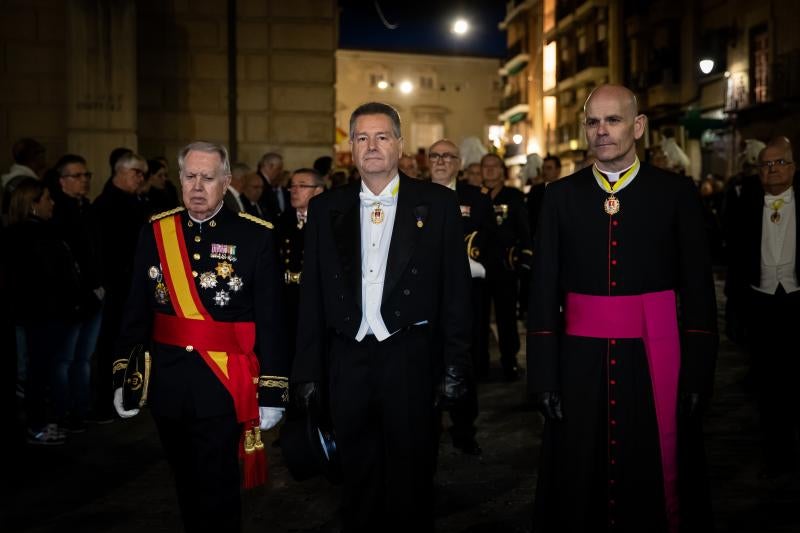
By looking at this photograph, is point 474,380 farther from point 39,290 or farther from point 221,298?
point 39,290

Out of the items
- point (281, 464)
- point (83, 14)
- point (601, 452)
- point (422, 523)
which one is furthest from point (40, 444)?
point (83, 14)

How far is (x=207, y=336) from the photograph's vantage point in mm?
4523

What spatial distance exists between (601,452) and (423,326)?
0.96 meters

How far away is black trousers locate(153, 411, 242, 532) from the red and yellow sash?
126 mm

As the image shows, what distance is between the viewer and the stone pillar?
44.4 ft

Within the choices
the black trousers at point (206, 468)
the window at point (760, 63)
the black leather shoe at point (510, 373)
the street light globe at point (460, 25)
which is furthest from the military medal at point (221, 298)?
the window at point (760, 63)

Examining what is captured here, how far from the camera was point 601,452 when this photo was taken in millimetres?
4395

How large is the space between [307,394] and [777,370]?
3.86 meters

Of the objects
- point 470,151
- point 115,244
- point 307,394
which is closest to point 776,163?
point 307,394

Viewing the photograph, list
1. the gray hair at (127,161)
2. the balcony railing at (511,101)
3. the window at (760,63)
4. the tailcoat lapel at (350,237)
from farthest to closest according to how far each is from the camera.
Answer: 1. the balcony railing at (511,101)
2. the window at (760,63)
3. the gray hair at (127,161)
4. the tailcoat lapel at (350,237)

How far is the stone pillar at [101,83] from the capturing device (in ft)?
44.4

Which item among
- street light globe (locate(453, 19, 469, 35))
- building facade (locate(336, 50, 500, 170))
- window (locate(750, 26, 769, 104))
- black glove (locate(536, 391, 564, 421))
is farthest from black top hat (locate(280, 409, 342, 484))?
building facade (locate(336, 50, 500, 170))

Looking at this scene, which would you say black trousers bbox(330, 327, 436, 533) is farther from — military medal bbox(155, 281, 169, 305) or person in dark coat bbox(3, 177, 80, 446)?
person in dark coat bbox(3, 177, 80, 446)

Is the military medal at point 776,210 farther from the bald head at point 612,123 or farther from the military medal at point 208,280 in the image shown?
the military medal at point 208,280
